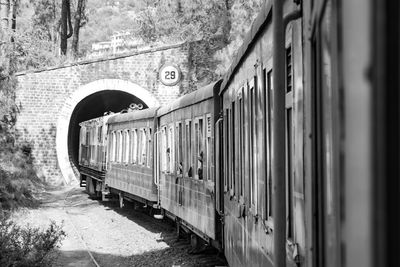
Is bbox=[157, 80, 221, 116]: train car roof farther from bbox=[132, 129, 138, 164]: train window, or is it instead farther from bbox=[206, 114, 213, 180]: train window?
bbox=[132, 129, 138, 164]: train window

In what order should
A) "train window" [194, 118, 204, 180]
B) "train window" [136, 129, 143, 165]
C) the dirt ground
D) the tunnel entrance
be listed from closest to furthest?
"train window" [194, 118, 204, 180], the dirt ground, "train window" [136, 129, 143, 165], the tunnel entrance

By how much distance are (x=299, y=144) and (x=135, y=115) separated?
1513 centimetres

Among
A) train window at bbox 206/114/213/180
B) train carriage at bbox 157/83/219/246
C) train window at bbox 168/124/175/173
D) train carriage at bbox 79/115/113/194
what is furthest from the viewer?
train carriage at bbox 79/115/113/194

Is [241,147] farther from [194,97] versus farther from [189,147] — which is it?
[189,147]

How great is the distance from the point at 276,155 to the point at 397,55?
70.1 inches

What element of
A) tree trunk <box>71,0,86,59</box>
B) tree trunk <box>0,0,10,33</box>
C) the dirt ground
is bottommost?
the dirt ground

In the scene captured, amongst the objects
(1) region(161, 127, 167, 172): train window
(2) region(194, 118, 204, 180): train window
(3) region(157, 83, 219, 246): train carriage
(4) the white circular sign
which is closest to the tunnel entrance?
(4) the white circular sign

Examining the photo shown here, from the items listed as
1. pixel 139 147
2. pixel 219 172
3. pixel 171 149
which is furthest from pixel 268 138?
pixel 139 147

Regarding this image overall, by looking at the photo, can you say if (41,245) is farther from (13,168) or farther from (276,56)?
(13,168)

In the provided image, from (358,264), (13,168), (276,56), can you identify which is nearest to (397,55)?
(358,264)

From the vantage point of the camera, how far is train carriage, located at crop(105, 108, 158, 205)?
1573 centimetres

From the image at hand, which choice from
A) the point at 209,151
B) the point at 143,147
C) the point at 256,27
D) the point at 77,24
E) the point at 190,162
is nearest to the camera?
the point at 256,27

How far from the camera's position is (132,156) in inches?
703

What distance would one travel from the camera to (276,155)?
261 centimetres
